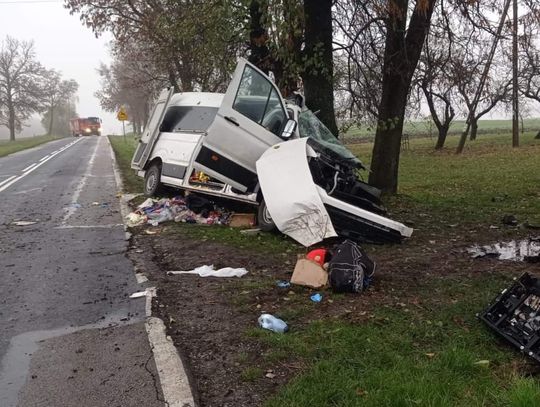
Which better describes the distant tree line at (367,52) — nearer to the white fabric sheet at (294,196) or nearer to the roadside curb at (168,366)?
the white fabric sheet at (294,196)

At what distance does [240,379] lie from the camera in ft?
11.4

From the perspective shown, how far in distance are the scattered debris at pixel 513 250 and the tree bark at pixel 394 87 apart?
12.4 ft

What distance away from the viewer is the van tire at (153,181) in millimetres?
11296

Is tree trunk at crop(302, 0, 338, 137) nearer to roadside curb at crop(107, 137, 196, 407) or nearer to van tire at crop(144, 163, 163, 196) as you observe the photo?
van tire at crop(144, 163, 163, 196)

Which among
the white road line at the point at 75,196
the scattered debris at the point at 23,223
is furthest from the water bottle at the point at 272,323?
the scattered debris at the point at 23,223

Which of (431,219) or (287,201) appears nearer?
(287,201)

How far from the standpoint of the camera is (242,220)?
881cm

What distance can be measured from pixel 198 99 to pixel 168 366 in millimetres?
8051

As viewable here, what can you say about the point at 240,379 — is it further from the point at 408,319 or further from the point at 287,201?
the point at 287,201

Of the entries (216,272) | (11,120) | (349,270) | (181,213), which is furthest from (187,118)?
(11,120)

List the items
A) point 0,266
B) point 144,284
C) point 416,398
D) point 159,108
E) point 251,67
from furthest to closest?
point 159,108
point 251,67
point 0,266
point 144,284
point 416,398

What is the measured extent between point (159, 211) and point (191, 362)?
6.06m

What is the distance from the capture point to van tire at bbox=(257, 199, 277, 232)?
Result: 314 inches

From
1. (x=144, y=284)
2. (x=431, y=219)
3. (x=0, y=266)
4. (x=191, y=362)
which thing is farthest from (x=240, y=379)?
(x=431, y=219)
